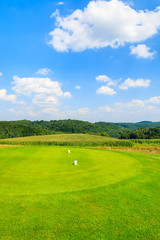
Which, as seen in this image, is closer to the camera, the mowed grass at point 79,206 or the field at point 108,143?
the mowed grass at point 79,206

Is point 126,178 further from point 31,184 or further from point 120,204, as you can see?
point 31,184

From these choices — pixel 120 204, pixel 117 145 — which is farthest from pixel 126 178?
pixel 117 145

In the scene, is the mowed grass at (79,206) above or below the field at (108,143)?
above

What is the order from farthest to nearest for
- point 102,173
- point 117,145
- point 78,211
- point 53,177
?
point 117,145, point 102,173, point 53,177, point 78,211

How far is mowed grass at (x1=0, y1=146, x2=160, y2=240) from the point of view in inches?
242

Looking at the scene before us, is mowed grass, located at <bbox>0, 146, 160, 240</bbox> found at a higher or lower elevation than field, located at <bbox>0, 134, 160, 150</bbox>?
higher

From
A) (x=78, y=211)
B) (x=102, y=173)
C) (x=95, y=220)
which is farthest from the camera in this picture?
(x=102, y=173)

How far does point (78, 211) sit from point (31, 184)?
4.67m

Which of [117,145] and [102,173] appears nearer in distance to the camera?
[102,173]

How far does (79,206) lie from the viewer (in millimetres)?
7930

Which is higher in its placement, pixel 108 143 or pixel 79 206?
pixel 79 206

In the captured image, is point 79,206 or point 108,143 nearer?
point 79,206

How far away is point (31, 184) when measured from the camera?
1053cm

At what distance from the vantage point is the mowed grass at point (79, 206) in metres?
6.14
